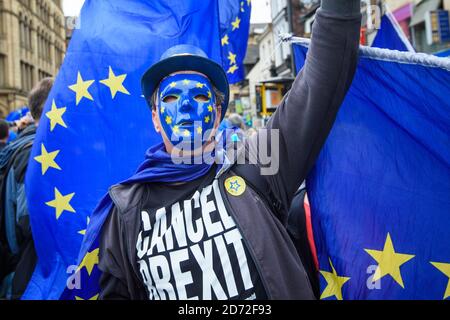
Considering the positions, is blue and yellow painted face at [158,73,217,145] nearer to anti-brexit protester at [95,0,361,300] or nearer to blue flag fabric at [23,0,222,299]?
anti-brexit protester at [95,0,361,300]

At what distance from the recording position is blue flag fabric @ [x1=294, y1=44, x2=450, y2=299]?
2.07m

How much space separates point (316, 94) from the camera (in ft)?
5.75

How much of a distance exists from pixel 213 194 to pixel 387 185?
0.91 meters

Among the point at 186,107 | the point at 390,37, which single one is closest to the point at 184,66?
the point at 186,107

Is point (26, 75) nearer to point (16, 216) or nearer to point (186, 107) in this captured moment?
point (16, 216)

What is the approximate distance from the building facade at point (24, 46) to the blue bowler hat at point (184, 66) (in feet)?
115

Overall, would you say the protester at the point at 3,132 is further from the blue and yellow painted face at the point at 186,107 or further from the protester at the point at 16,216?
the blue and yellow painted face at the point at 186,107

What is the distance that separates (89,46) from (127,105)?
1.75 ft

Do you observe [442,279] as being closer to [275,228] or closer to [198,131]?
[275,228]

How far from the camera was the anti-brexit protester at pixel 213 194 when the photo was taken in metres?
1.75

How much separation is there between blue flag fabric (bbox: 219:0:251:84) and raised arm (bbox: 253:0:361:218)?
9.38 ft

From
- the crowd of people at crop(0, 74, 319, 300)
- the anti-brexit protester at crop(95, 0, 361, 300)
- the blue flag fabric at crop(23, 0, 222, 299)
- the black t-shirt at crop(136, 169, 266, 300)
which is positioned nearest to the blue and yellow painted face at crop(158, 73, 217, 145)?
the anti-brexit protester at crop(95, 0, 361, 300)
